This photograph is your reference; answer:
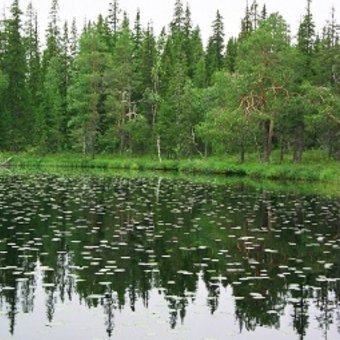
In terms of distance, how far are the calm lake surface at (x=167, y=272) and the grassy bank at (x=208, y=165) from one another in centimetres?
2362

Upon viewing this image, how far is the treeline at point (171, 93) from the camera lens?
5441 centimetres

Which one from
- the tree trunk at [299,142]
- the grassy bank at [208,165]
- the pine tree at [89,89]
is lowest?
the grassy bank at [208,165]

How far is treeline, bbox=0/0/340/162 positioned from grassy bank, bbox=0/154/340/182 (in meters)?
2.15

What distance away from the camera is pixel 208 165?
58562 millimetres

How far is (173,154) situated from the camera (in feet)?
239

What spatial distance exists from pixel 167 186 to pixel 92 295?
95.6 ft

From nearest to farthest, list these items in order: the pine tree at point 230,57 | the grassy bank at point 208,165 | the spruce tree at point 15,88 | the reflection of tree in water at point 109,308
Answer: the reflection of tree in water at point 109,308, the grassy bank at point 208,165, the spruce tree at point 15,88, the pine tree at point 230,57

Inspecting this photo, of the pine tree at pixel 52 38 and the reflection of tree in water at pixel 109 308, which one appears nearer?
the reflection of tree in water at pixel 109 308

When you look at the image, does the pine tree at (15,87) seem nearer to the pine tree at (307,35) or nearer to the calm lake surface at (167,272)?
the pine tree at (307,35)

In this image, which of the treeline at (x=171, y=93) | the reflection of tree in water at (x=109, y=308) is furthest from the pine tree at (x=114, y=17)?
the reflection of tree in water at (x=109, y=308)

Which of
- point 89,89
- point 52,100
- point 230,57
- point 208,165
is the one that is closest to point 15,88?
point 52,100

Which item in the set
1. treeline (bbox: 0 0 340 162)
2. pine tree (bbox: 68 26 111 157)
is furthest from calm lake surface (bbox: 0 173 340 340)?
pine tree (bbox: 68 26 111 157)

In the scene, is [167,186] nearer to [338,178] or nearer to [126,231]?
[338,178]

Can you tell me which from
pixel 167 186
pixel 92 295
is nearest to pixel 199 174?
pixel 167 186
